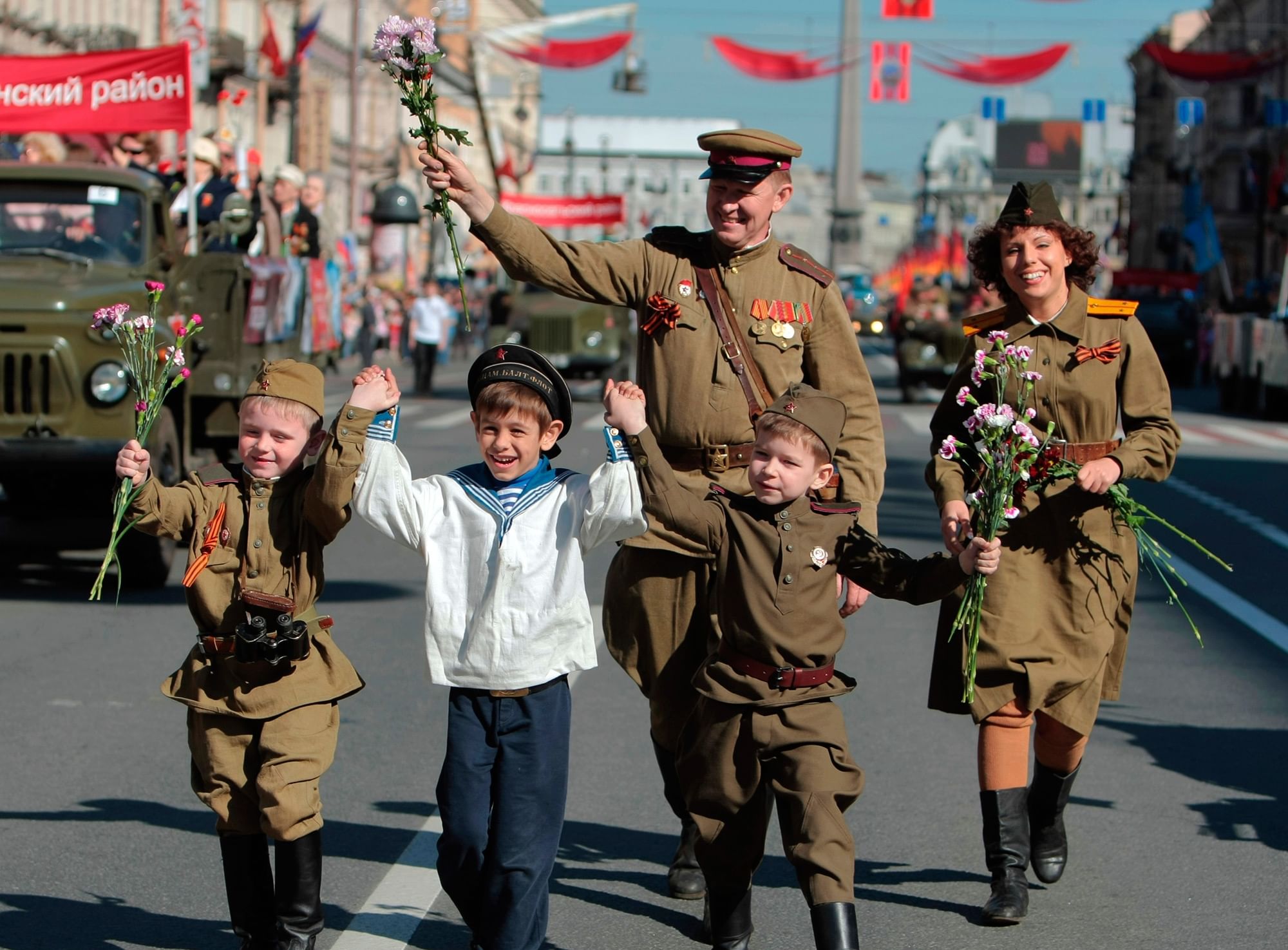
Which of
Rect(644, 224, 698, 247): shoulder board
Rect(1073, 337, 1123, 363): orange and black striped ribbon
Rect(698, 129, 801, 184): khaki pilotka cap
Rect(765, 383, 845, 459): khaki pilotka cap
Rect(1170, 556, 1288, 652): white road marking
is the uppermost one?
Rect(698, 129, 801, 184): khaki pilotka cap

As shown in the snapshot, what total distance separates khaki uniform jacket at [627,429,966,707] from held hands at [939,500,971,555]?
0.74 ft

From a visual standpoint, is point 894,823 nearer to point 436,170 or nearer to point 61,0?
point 436,170

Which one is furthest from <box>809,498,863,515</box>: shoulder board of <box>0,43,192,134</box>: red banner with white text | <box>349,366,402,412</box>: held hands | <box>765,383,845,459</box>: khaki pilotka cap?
<box>0,43,192,134</box>: red banner with white text

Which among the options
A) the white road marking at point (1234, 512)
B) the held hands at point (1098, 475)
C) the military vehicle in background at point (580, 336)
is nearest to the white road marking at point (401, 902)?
the held hands at point (1098, 475)

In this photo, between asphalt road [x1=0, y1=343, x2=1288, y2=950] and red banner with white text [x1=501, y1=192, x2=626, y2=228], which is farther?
red banner with white text [x1=501, y1=192, x2=626, y2=228]

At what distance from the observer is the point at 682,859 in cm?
544

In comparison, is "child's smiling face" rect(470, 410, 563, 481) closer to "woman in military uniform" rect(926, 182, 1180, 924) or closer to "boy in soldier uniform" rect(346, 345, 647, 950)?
"boy in soldier uniform" rect(346, 345, 647, 950)

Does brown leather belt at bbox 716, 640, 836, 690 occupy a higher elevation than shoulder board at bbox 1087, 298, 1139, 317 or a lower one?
lower

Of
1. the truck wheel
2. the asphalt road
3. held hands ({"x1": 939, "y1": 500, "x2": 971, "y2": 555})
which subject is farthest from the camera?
the truck wheel

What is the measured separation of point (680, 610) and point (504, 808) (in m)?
0.82

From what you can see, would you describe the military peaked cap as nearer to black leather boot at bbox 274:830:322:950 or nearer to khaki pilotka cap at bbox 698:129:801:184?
khaki pilotka cap at bbox 698:129:801:184

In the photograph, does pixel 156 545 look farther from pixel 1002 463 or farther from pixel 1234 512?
pixel 1234 512

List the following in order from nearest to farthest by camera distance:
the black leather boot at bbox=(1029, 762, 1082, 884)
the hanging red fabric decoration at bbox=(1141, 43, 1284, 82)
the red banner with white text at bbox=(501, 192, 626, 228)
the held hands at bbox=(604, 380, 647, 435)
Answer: the held hands at bbox=(604, 380, 647, 435), the black leather boot at bbox=(1029, 762, 1082, 884), the hanging red fabric decoration at bbox=(1141, 43, 1284, 82), the red banner with white text at bbox=(501, 192, 626, 228)

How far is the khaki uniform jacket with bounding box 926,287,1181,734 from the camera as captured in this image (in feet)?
17.1
